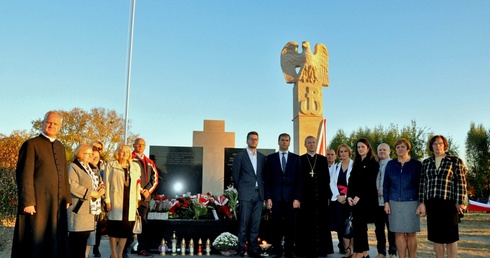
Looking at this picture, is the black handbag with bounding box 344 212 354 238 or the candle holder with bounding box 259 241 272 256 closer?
the black handbag with bounding box 344 212 354 238

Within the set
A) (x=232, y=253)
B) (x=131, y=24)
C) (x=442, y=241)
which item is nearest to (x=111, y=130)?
(x=131, y=24)

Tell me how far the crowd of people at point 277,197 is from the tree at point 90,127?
28471 millimetres

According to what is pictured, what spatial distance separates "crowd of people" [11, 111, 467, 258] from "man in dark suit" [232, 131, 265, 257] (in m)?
0.01

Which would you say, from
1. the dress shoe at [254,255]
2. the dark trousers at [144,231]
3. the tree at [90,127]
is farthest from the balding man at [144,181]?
the tree at [90,127]

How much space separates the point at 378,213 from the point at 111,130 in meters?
32.0

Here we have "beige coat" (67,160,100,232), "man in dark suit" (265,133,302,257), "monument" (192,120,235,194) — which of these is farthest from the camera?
"monument" (192,120,235,194)

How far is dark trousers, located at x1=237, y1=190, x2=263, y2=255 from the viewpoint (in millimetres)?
6121

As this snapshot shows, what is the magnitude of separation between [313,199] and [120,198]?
269 centimetres

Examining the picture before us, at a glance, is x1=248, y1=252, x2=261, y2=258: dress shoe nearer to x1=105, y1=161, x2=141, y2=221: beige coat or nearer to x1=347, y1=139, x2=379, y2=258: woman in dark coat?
x1=347, y1=139, x2=379, y2=258: woman in dark coat

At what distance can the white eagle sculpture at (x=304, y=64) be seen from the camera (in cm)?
1379

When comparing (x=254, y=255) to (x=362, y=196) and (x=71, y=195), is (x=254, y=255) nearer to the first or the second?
(x=362, y=196)

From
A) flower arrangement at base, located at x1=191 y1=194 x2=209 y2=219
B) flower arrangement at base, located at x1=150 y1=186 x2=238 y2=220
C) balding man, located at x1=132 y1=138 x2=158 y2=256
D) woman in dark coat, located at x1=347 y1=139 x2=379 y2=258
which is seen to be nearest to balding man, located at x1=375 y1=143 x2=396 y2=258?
woman in dark coat, located at x1=347 y1=139 x2=379 y2=258

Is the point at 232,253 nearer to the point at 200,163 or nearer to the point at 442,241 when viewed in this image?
the point at 442,241

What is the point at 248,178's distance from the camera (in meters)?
6.14
